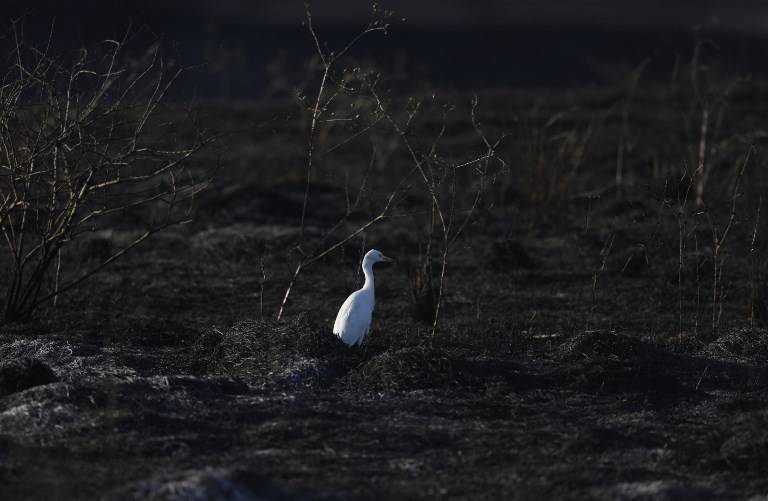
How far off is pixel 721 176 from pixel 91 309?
32.5ft

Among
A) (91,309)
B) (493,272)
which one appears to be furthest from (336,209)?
(91,309)

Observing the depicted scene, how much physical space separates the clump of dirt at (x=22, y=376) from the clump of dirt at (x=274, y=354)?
108 centimetres

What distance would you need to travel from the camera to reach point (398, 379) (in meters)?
7.07

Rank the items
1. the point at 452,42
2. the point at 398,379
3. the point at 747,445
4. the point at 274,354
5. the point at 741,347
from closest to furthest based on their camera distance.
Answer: the point at 747,445 → the point at 398,379 → the point at 274,354 → the point at 741,347 → the point at 452,42

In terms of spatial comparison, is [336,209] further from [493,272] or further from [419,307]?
[419,307]

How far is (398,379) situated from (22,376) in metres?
2.08

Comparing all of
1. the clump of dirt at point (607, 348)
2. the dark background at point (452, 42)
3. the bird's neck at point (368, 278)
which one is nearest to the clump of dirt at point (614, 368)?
the clump of dirt at point (607, 348)

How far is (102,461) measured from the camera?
5648mm

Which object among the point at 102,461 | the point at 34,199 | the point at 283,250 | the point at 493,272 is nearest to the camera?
the point at 102,461

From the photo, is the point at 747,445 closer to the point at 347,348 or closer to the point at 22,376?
the point at 347,348

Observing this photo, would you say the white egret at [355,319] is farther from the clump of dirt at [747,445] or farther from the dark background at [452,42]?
the dark background at [452,42]

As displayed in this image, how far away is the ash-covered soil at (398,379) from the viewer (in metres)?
5.54

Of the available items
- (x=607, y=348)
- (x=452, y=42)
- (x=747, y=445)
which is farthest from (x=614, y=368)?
(x=452, y=42)

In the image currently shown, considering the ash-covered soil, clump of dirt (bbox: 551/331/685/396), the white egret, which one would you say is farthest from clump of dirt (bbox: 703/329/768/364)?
the white egret
